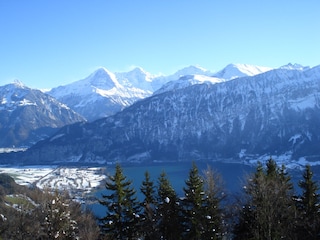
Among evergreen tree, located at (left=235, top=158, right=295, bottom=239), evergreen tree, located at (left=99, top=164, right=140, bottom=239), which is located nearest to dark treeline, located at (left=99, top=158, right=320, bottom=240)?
evergreen tree, located at (left=99, top=164, right=140, bottom=239)

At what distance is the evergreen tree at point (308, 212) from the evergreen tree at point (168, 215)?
36.7 feet

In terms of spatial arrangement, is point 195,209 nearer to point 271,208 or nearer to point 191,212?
point 191,212

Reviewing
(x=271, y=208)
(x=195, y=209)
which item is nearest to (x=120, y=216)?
(x=195, y=209)

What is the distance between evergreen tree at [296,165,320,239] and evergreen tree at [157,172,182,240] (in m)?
11.2

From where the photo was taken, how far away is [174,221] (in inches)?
1553

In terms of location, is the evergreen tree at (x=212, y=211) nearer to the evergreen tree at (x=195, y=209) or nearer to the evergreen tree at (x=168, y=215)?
the evergreen tree at (x=195, y=209)

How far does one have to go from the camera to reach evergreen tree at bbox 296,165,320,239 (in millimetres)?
34094

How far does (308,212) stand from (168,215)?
509 inches

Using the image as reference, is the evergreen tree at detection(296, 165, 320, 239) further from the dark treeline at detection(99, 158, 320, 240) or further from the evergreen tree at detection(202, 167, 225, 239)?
the evergreen tree at detection(202, 167, 225, 239)

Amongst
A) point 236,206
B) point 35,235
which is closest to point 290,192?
point 236,206

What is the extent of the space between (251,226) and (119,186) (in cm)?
1275

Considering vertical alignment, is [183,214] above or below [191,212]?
below

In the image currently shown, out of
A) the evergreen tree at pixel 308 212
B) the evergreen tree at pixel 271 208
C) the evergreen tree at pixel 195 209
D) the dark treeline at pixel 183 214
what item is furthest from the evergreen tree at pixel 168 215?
the evergreen tree at pixel 308 212

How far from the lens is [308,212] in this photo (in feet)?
125
